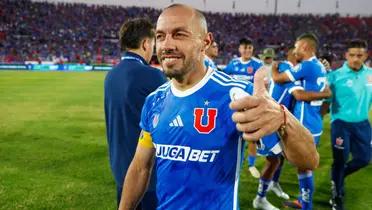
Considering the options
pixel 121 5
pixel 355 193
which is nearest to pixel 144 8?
pixel 121 5

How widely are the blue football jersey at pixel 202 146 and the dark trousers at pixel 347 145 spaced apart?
135 inches

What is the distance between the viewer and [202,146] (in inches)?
89.3

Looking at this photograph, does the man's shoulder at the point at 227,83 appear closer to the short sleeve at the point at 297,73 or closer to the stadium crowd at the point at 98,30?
the short sleeve at the point at 297,73

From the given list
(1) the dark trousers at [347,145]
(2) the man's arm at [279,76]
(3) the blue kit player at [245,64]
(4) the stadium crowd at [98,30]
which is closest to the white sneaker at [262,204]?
(1) the dark trousers at [347,145]

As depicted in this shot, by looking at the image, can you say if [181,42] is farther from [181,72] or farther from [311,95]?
[311,95]

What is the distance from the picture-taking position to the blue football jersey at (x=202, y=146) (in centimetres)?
226

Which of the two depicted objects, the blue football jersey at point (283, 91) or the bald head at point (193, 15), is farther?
the blue football jersey at point (283, 91)

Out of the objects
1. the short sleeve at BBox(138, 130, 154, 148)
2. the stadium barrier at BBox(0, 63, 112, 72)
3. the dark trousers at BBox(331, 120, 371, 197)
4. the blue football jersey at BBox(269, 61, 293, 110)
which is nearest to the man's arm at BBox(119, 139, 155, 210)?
the short sleeve at BBox(138, 130, 154, 148)

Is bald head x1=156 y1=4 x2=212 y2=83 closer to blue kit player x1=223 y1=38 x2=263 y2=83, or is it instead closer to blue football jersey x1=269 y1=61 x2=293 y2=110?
blue football jersey x1=269 y1=61 x2=293 y2=110

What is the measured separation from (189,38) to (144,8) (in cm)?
5633

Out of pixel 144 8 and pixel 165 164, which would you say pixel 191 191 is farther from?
pixel 144 8

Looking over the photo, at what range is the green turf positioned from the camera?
5.65 metres

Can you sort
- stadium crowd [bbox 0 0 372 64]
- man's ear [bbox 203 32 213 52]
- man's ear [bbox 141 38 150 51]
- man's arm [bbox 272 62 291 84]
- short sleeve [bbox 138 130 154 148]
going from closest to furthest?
man's ear [bbox 203 32 213 52]
short sleeve [bbox 138 130 154 148]
man's ear [bbox 141 38 150 51]
man's arm [bbox 272 62 291 84]
stadium crowd [bbox 0 0 372 64]

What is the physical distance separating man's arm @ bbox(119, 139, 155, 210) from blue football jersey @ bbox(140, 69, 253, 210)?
0.32 m
